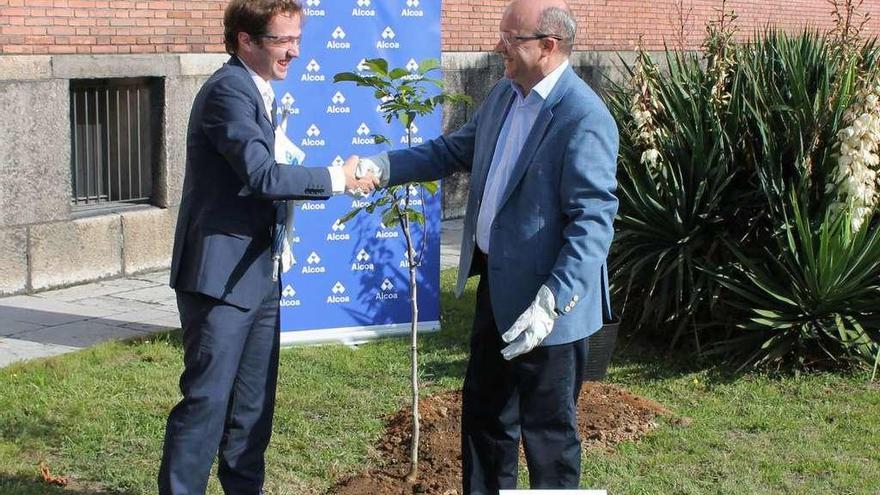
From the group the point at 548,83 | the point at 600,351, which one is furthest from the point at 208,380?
the point at 600,351

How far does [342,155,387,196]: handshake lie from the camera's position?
450cm

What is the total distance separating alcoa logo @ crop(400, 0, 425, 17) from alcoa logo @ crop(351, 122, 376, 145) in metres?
0.75

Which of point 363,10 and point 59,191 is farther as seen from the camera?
point 59,191

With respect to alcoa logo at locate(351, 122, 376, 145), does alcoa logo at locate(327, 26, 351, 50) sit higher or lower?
higher

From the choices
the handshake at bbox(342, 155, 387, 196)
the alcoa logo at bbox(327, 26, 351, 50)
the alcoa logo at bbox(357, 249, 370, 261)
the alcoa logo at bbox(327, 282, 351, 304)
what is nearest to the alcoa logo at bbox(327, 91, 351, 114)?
the alcoa logo at bbox(327, 26, 351, 50)

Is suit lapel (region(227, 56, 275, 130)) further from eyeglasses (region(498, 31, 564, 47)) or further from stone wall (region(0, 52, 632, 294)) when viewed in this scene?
stone wall (region(0, 52, 632, 294))

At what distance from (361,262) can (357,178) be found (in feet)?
10.7

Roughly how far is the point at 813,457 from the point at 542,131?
2690mm

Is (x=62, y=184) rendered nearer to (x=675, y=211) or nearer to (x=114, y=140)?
(x=114, y=140)

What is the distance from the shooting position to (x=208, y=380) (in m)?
4.28

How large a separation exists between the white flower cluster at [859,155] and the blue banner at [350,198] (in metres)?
2.50

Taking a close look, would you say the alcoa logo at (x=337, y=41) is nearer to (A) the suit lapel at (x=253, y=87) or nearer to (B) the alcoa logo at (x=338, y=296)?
(B) the alcoa logo at (x=338, y=296)

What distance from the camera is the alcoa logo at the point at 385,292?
7.88 m

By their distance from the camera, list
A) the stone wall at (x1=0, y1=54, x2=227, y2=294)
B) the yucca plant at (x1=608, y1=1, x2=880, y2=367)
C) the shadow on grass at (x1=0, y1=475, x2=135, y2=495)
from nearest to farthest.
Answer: the shadow on grass at (x1=0, y1=475, x2=135, y2=495), the yucca plant at (x1=608, y1=1, x2=880, y2=367), the stone wall at (x1=0, y1=54, x2=227, y2=294)
